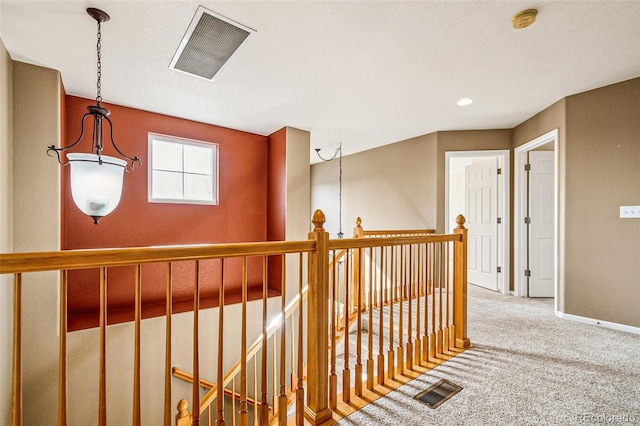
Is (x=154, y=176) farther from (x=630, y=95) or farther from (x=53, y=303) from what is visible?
(x=630, y=95)

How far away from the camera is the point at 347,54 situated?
2.28m

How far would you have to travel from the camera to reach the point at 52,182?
253cm

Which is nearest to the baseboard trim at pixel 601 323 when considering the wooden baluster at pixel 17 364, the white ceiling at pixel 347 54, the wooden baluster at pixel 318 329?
the white ceiling at pixel 347 54

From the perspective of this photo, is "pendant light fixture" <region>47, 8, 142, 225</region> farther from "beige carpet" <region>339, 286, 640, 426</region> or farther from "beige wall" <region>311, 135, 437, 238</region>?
"beige wall" <region>311, 135, 437, 238</region>

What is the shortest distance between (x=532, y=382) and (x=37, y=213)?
3872mm

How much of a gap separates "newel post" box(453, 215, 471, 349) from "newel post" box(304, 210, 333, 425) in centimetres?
130

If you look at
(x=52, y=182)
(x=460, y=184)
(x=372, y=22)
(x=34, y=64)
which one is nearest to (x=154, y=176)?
(x=52, y=182)

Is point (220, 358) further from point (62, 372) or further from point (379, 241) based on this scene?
point (379, 241)

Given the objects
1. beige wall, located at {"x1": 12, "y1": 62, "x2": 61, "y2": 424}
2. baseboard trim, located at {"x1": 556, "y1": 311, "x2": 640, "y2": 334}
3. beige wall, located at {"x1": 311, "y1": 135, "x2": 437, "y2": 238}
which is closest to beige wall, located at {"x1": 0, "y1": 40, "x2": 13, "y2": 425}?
beige wall, located at {"x1": 12, "y1": 62, "x2": 61, "y2": 424}

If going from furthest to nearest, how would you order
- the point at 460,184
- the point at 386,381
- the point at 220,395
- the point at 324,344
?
the point at 460,184 → the point at 386,381 → the point at 324,344 → the point at 220,395

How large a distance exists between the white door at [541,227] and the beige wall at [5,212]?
213 inches

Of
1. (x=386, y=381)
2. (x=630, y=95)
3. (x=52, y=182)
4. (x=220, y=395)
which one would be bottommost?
(x=386, y=381)

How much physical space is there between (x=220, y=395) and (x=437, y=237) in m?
1.71

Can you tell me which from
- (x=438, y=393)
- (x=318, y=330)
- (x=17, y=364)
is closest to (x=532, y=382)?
(x=438, y=393)
